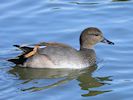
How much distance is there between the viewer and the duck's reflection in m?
11.0

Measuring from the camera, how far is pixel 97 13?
14352mm

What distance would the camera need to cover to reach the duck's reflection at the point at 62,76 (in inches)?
432

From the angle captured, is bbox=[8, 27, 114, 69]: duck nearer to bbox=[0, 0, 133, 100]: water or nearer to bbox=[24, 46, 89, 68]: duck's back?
bbox=[24, 46, 89, 68]: duck's back

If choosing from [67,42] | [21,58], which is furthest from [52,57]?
[67,42]

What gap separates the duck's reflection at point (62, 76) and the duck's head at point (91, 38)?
535mm

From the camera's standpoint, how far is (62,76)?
37.3ft

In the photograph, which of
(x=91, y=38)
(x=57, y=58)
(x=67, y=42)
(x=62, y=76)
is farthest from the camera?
(x=67, y=42)

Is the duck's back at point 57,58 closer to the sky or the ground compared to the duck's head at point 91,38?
closer to the ground

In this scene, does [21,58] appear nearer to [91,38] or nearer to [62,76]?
[62,76]

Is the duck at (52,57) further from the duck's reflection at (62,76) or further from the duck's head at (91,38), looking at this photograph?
the duck's head at (91,38)

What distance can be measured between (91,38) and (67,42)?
84 cm

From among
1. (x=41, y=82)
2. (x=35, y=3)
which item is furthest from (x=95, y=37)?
(x=35, y=3)

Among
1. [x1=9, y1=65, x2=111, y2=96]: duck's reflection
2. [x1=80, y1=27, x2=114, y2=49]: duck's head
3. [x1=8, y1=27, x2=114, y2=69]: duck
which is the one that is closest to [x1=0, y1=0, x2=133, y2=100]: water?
[x1=9, y1=65, x2=111, y2=96]: duck's reflection

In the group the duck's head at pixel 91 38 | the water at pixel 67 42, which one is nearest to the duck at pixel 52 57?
the water at pixel 67 42
